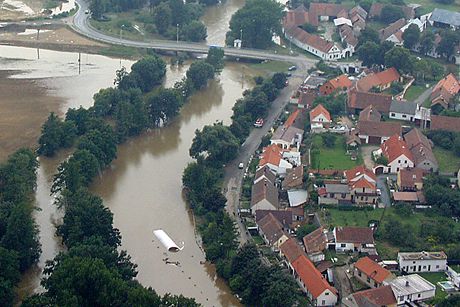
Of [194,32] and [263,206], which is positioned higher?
[263,206]

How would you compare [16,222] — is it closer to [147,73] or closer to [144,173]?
[144,173]

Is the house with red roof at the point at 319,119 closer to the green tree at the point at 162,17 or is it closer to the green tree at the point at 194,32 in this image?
the green tree at the point at 194,32

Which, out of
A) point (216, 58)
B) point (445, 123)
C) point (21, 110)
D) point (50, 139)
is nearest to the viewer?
point (50, 139)

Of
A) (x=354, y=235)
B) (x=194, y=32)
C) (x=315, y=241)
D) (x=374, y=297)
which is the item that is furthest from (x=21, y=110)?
(x=374, y=297)

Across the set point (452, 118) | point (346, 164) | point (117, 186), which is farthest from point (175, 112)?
point (452, 118)

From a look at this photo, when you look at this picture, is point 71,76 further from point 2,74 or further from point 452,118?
point 452,118
